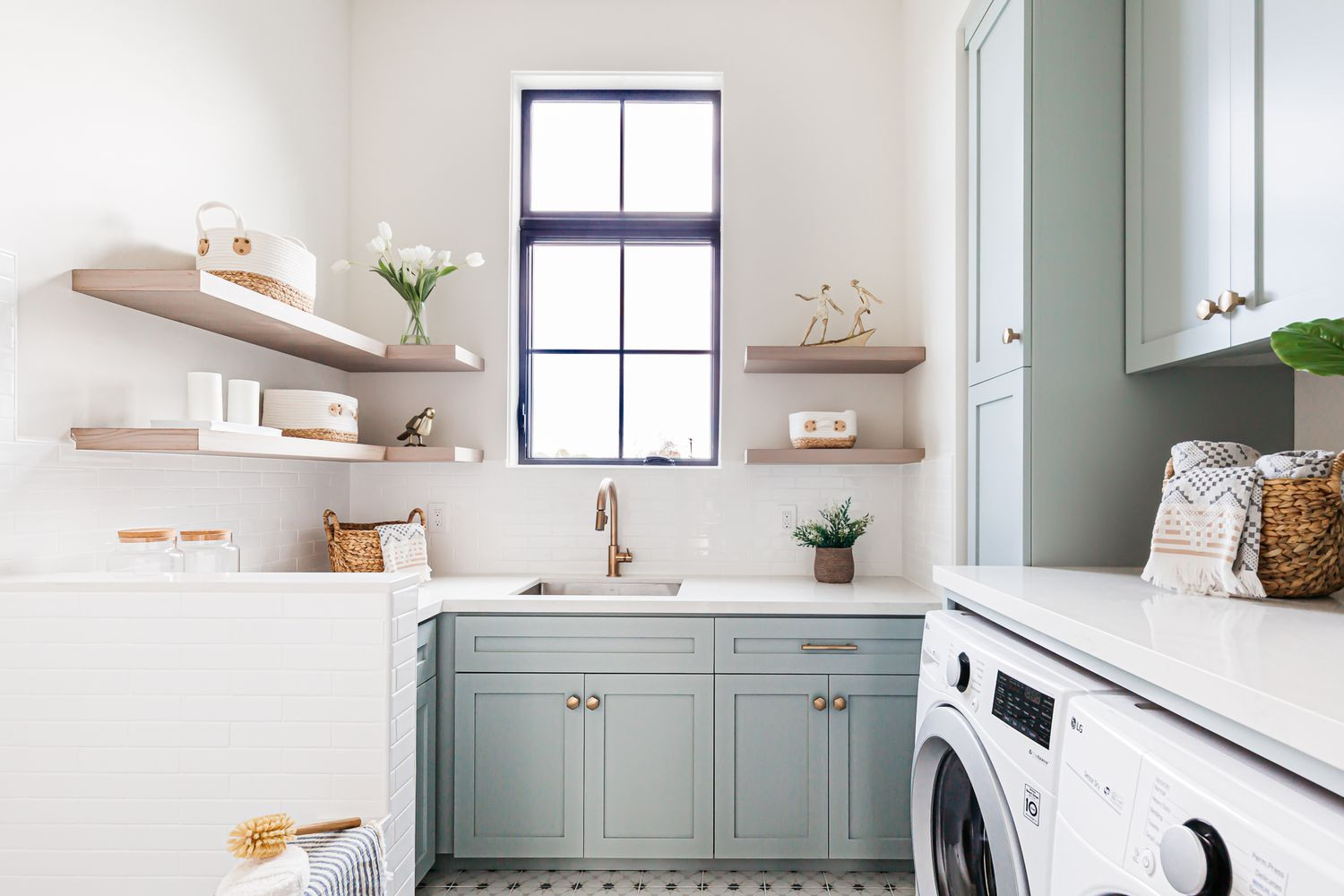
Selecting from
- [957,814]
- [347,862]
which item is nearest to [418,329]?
[347,862]

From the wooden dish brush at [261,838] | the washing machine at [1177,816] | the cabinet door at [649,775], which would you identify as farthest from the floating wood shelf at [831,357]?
the wooden dish brush at [261,838]

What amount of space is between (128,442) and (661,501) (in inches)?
67.4

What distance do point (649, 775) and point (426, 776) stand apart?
2.14 ft

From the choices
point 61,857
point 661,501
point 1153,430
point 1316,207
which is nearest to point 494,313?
point 661,501

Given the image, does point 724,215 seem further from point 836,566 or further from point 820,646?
point 820,646

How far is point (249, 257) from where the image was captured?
6.23 feet

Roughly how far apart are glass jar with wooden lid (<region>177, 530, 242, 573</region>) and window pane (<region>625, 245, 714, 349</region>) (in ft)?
5.36

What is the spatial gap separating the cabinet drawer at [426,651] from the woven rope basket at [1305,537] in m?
1.96

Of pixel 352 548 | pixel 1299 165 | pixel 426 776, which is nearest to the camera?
pixel 1299 165

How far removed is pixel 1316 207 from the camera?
118 cm

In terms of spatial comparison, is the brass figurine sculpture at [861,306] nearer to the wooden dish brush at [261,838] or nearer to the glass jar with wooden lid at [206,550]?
the glass jar with wooden lid at [206,550]

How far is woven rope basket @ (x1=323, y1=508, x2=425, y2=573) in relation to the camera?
2523 millimetres

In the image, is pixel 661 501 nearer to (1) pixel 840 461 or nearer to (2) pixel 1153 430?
(1) pixel 840 461

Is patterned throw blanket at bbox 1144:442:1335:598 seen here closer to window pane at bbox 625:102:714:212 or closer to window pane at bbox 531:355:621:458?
window pane at bbox 531:355:621:458
